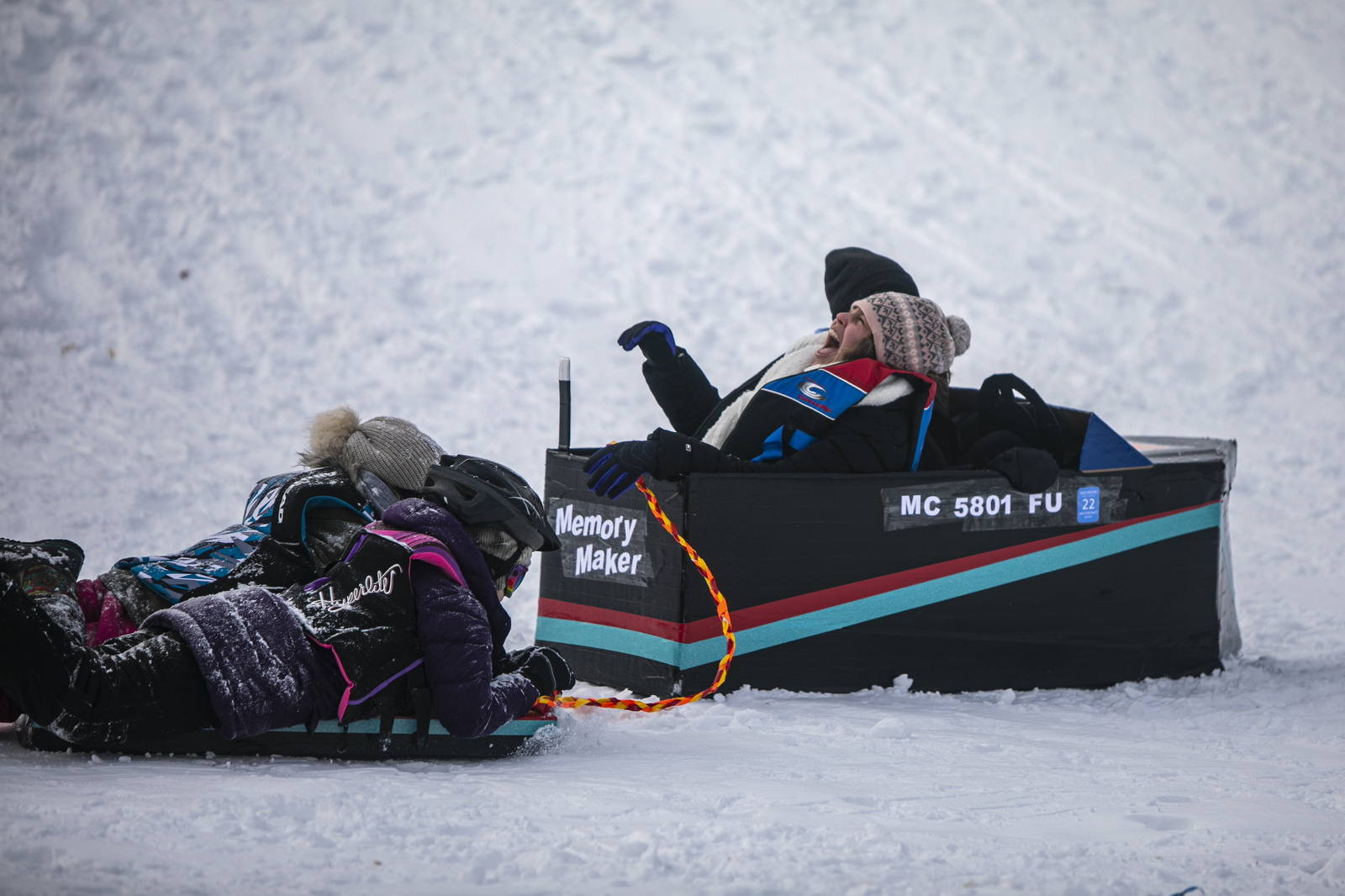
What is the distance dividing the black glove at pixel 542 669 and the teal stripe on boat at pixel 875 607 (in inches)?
14.6

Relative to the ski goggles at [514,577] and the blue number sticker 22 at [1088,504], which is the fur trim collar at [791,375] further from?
the ski goggles at [514,577]

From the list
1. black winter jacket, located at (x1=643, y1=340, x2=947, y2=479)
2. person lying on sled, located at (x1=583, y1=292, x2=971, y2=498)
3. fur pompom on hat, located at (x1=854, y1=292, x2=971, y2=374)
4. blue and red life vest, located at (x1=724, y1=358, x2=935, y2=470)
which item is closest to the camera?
black winter jacket, located at (x1=643, y1=340, x2=947, y2=479)

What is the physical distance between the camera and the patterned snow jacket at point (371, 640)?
1965 mm

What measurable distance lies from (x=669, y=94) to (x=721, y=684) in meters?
7.46

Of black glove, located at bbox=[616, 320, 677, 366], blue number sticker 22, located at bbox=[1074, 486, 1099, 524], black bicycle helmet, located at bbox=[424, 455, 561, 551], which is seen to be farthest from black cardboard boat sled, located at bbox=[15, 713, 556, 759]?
blue number sticker 22, located at bbox=[1074, 486, 1099, 524]

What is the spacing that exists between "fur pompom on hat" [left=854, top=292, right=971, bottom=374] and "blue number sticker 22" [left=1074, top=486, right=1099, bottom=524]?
1.60 ft

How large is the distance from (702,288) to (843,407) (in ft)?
16.9

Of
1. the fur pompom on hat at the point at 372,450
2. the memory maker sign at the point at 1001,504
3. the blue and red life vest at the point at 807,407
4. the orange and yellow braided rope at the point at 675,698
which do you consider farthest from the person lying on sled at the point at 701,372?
the fur pompom on hat at the point at 372,450

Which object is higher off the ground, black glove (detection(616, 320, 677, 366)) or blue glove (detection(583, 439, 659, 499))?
black glove (detection(616, 320, 677, 366))

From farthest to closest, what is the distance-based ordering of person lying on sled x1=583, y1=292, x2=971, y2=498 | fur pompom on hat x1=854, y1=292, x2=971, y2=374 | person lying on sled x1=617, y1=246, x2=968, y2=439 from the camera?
person lying on sled x1=617, y1=246, x2=968, y2=439, fur pompom on hat x1=854, y1=292, x2=971, y2=374, person lying on sled x1=583, y1=292, x2=971, y2=498

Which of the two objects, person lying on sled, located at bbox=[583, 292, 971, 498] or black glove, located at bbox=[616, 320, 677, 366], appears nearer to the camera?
person lying on sled, located at bbox=[583, 292, 971, 498]

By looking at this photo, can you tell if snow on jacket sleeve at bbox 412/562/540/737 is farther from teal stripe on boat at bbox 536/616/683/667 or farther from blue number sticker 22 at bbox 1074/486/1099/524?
blue number sticker 22 at bbox 1074/486/1099/524

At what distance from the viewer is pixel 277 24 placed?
31.0 ft

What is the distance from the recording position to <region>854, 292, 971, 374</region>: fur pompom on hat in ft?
9.78
